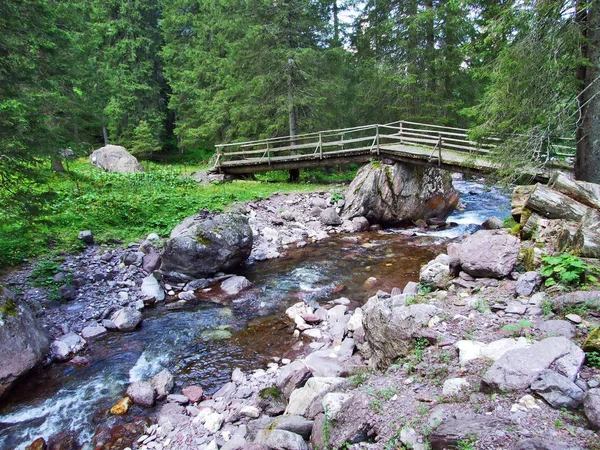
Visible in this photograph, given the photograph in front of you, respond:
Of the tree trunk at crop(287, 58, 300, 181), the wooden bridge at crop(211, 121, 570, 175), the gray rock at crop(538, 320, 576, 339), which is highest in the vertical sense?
the tree trunk at crop(287, 58, 300, 181)

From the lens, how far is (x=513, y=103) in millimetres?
7789

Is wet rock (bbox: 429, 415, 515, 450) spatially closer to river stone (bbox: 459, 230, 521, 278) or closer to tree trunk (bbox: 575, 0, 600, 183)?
river stone (bbox: 459, 230, 521, 278)

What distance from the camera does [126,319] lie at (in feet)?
23.2

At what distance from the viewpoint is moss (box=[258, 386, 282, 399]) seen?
15.8 ft

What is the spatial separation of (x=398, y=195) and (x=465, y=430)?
1176cm

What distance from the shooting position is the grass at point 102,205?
6.64 meters

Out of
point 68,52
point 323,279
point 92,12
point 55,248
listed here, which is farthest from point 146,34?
point 323,279

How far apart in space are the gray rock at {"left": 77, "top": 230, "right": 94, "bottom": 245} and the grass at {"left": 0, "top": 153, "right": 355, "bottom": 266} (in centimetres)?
17

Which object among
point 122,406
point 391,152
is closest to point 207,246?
point 122,406

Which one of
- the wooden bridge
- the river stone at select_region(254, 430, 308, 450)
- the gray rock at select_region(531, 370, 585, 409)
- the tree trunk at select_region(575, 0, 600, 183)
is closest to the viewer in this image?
the gray rock at select_region(531, 370, 585, 409)

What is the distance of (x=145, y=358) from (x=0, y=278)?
13.7 ft

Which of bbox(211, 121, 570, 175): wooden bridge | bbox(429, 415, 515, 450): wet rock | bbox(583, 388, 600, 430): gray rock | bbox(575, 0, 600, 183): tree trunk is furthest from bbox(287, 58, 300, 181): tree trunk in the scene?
bbox(583, 388, 600, 430): gray rock

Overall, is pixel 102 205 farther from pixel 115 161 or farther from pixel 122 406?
pixel 115 161

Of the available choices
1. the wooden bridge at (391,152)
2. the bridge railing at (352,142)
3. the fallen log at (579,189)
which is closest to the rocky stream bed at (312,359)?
the fallen log at (579,189)
